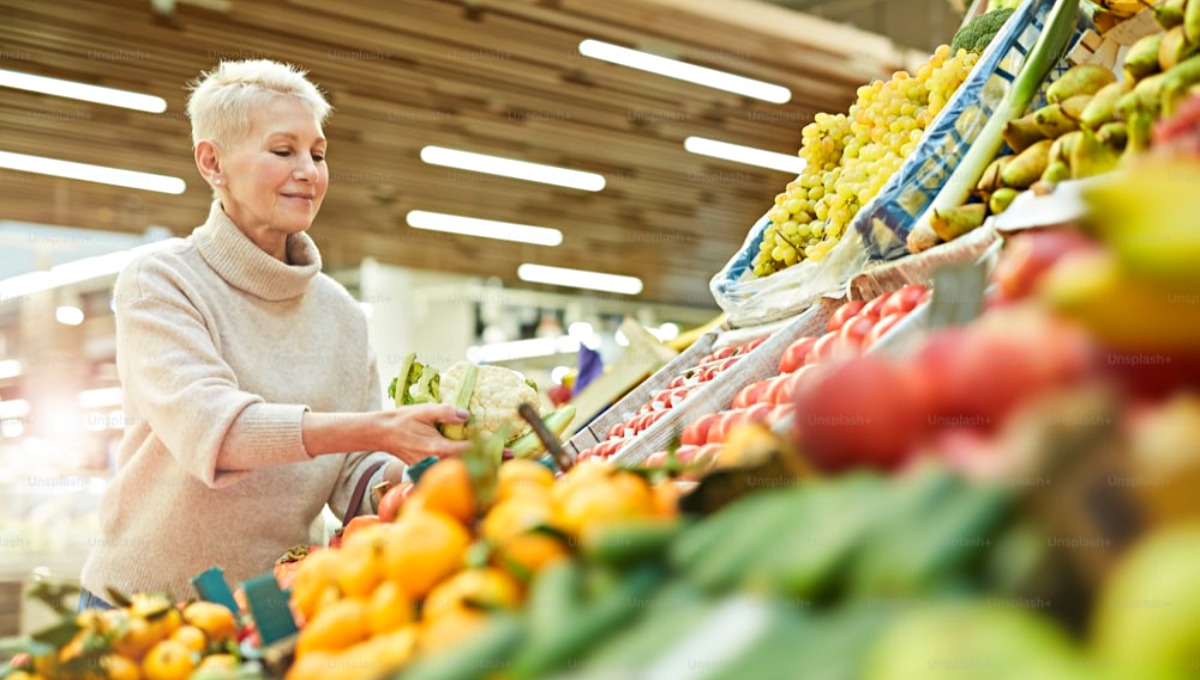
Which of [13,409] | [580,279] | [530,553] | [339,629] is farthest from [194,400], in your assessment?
[580,279]

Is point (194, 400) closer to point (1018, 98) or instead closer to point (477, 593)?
point (477, 593)

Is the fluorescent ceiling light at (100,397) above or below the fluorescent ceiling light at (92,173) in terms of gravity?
below

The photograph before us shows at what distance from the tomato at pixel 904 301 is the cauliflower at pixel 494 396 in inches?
32.4

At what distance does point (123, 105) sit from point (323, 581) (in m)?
6.23

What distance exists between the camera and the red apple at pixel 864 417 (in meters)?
0.75

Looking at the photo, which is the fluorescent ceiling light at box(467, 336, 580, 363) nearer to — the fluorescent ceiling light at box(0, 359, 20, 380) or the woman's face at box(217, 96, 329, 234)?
the fluorescent ceiling light at box(0, 359, 20, 380)

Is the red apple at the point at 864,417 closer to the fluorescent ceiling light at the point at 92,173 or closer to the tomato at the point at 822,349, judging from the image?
the tomato at the point at 822,349

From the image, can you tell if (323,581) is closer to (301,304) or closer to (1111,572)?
(1111,572)

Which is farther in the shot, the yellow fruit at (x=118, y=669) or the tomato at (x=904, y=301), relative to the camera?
the tomato at (x=904, y=301)

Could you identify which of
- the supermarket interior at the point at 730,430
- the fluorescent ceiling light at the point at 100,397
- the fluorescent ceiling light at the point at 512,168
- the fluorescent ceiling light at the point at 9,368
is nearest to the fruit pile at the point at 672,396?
the supermarket interior at the point at 730,430

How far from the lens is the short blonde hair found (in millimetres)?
2293

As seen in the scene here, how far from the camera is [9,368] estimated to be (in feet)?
24.5

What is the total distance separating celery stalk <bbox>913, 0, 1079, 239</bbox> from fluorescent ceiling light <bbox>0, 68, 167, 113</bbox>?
5.75 meters

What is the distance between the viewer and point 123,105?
6590 mm
